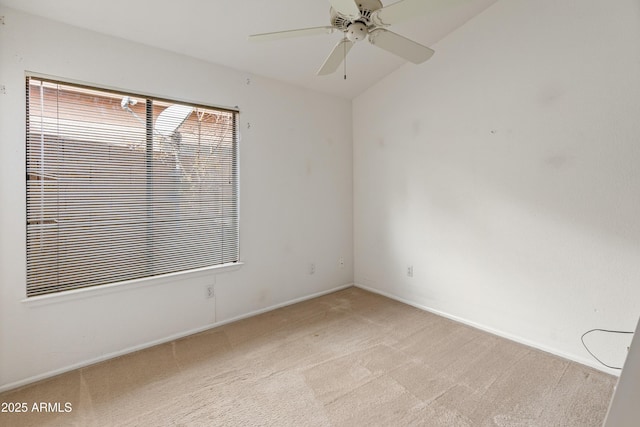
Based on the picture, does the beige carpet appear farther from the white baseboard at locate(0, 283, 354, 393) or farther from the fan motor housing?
the fan motor housing

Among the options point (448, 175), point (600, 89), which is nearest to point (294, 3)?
point (448, 175)

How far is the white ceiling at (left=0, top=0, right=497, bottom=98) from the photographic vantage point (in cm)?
200

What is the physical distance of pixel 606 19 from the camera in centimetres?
206

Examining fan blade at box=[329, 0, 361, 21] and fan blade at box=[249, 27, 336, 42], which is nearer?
fan blade at box=[329, 0, 361, 21]

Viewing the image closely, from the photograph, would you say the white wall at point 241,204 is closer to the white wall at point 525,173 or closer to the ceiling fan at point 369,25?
the white wall at point 525,173

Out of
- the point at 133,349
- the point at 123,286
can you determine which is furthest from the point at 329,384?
the point at 123,286

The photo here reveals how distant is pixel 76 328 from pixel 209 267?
3.38 feet

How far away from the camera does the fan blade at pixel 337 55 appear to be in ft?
5.69

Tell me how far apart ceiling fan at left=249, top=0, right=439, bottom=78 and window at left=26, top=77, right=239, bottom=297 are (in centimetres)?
139

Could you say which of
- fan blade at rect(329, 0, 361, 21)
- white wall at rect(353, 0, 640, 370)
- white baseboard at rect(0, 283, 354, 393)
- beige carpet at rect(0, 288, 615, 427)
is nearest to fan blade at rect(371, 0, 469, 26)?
fan blade at rect(329, 0, 361, 21)

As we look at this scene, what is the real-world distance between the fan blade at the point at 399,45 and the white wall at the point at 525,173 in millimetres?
1255

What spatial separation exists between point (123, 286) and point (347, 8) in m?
2.49

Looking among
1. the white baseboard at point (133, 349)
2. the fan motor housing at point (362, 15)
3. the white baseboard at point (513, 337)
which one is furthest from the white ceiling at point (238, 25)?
the white baseboard at point (513, 337)

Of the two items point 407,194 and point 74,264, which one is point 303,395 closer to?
point 74,264
